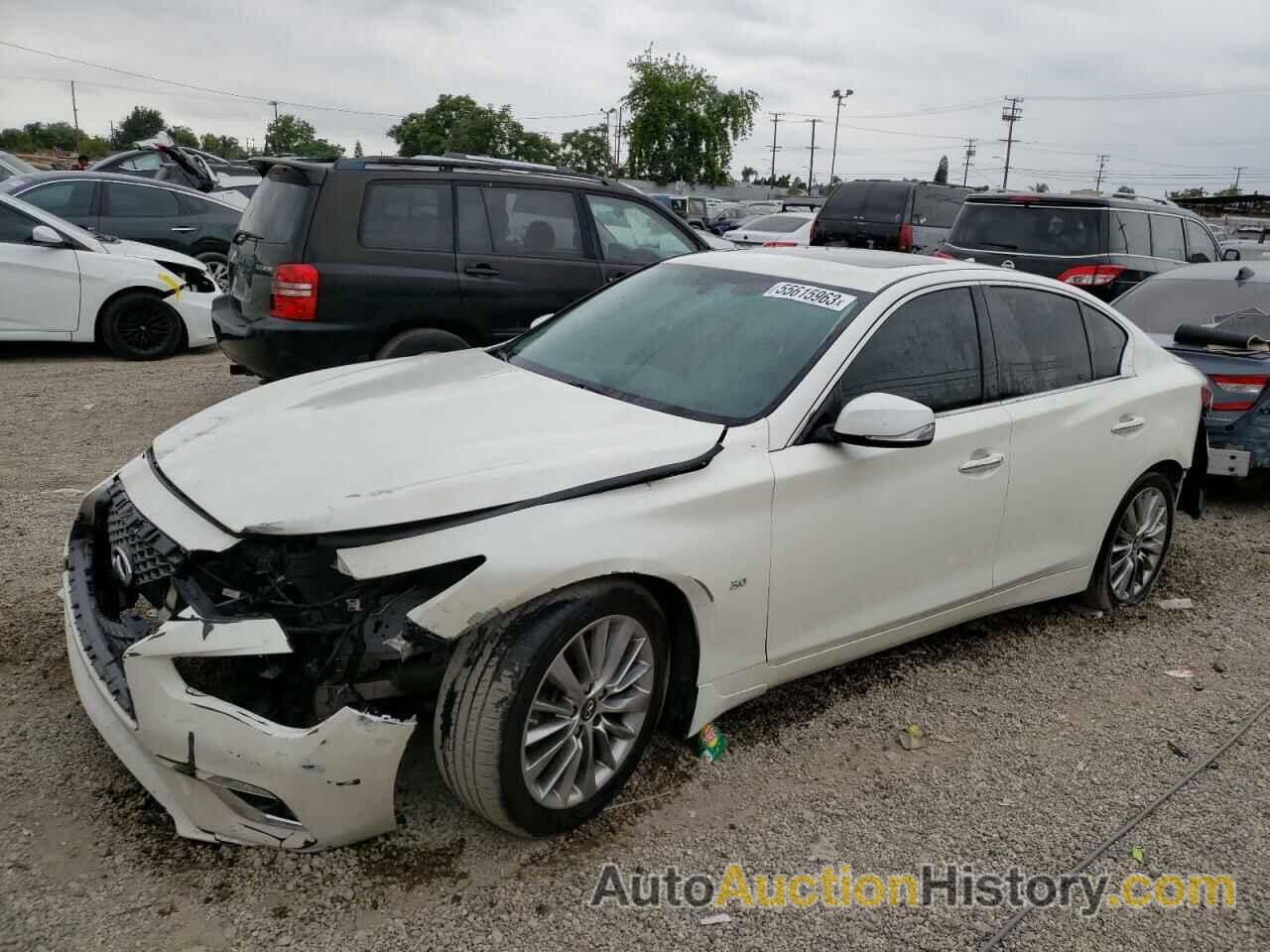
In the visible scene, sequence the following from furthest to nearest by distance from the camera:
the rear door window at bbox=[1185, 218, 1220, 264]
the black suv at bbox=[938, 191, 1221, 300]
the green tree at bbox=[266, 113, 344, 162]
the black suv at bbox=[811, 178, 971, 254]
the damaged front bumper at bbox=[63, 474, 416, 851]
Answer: the green tree at bbox=[266, 113, 344, 162] → the black suv at bbox=[811, 178, 971, 254] → the rear door window at bbox=[1185, 218, 1220, 264] → the black suv at bbox=[938, 191, 1221, 300] → the damaged front bumper at bbox=[63, 474, 416, 851]

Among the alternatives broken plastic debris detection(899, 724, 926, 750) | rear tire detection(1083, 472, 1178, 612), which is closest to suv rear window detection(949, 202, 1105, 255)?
rear tire detection(1083, 472, 1178, 612)

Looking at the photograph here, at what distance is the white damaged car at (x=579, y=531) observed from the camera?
2607mm

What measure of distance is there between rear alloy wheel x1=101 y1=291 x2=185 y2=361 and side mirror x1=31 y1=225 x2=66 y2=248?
0.66 m

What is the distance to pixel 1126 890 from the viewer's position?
9.66ft

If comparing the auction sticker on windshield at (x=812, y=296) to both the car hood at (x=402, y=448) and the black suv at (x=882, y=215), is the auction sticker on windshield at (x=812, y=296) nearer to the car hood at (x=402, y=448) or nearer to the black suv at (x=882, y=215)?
the car hood at (x=402, y=448)

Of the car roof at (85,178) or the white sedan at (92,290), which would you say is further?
the car roof at (85,178)

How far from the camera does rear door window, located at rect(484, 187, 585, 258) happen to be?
23.3 ft

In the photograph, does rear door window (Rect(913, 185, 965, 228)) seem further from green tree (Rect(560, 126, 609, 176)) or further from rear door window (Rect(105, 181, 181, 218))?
green tree (Rect(560, 126, 609, 176))

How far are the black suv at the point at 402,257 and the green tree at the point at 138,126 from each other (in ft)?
339

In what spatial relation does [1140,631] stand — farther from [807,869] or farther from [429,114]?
→ [429,114]

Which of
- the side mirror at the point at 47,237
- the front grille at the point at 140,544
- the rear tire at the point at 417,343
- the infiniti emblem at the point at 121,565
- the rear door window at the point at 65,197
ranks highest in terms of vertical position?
the rear door window at the point at 65,197

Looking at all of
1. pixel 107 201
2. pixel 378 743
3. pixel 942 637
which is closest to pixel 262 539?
pixel 378 743

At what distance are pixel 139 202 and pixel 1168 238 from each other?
11.0 meters

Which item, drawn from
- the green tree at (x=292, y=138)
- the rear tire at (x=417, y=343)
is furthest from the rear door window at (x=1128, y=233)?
the green tree at (x=292, y=138)
